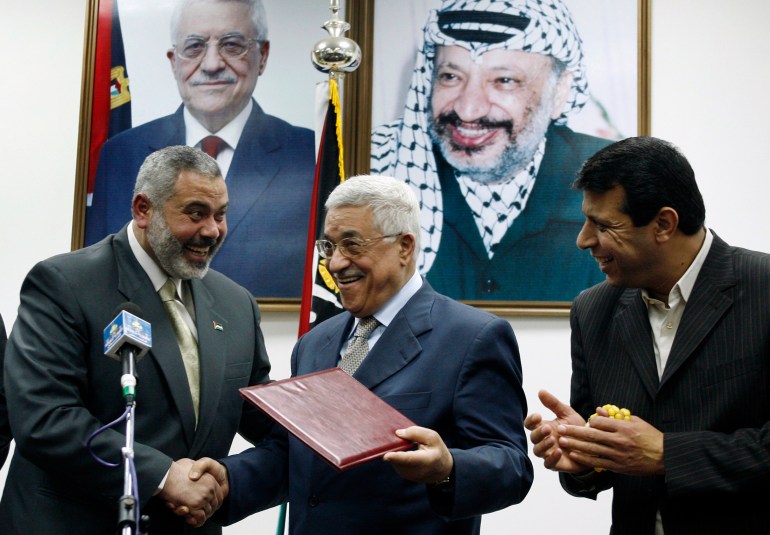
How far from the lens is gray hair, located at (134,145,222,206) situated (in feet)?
8.83

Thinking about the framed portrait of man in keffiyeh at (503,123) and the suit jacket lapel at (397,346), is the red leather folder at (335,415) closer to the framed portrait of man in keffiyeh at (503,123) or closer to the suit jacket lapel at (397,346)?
the suit jacket lapel at (397,346)

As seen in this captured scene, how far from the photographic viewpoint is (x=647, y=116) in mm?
4273

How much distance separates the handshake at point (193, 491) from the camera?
2.32 metres

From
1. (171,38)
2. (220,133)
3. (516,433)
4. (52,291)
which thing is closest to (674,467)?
(516,433)

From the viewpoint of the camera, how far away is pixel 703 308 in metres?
2.16

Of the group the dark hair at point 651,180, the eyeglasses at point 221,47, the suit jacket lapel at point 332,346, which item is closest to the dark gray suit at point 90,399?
the suit jacket lapel at point 332,346

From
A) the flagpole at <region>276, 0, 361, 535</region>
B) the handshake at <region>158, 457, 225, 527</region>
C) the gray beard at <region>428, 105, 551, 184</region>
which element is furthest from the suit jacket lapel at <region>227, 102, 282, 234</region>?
the handshake at <region>158, 457, 225, 527</region>

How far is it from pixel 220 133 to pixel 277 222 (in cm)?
55

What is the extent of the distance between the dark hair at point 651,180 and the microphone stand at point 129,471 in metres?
1.28

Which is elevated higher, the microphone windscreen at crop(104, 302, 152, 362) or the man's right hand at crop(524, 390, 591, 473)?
the microphone windscreen at crop(104, 302, 152, 362)

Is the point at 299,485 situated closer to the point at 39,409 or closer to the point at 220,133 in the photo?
the point at 39,409

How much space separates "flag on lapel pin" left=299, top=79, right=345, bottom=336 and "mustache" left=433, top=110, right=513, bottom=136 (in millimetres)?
589

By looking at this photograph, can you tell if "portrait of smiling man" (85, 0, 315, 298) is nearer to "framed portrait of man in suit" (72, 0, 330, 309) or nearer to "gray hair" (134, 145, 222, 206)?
"framed portrait of man in suit" (72, 0, 330, 309)

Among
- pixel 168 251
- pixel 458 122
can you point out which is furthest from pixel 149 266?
pixel 458 122
